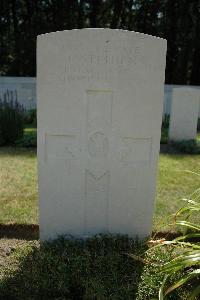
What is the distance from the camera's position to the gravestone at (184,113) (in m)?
8.09

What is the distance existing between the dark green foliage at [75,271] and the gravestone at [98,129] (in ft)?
0.93

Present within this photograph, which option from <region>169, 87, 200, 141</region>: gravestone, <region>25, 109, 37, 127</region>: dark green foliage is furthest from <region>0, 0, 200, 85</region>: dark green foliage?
<region>169, 87, 200, 141</region>: gravestone

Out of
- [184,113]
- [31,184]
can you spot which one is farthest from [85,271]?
[184,113]

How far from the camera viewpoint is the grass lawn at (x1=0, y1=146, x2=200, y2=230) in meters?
4.28

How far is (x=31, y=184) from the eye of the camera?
5.35 m

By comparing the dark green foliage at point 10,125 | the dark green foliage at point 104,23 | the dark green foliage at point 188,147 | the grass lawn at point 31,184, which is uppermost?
the dark green foliage at point 104,23

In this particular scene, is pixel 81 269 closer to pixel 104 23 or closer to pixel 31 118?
pixel 31 118

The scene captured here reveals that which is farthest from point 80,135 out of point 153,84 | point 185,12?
point 185,12

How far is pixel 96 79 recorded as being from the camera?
2.99 meters

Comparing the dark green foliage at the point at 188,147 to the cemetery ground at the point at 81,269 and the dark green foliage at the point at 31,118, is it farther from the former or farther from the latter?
the dark green foliage at the point at 31,118

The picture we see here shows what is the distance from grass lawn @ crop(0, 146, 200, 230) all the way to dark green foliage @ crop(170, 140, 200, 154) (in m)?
0.27

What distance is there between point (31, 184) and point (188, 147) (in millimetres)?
3902

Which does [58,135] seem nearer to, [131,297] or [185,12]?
[131,297]

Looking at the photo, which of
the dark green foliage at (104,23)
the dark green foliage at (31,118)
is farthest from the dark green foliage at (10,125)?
the dark green foliage at (104,23)
